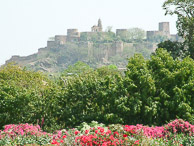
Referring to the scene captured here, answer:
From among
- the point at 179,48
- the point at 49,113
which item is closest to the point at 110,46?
the point at 179,48

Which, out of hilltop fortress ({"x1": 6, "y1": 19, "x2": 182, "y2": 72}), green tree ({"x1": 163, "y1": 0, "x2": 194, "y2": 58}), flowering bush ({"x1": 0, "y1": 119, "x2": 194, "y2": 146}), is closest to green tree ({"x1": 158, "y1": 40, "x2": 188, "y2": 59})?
green tree ({"x1": 163, "y1": 0, "x2": 194, "y2": 58})

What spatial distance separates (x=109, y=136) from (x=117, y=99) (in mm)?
4875

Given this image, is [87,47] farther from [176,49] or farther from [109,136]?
[109,136]

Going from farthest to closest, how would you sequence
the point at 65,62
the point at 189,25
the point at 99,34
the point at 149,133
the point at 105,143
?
the point at 99,34 < the point at 65,62 < the point at 189,25 < the point at 149,133 < the point at 105,143

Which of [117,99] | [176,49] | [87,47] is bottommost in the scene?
[87,47]

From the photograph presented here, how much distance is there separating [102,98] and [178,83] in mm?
2945

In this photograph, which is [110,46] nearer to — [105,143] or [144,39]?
[144,39]

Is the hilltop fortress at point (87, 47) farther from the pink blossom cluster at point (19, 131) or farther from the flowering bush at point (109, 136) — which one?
the flowering bush at point (109, 136)

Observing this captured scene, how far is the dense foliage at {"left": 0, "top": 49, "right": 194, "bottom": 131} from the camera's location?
545 inches

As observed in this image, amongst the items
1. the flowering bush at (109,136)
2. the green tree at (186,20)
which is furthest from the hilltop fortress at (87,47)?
the flowering bush at (109,136)

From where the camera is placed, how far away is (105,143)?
880cm

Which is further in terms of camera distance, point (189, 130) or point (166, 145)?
point (189, 130)

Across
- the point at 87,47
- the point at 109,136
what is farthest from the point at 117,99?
the point at 87,47

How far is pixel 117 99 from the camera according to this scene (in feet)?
46.2
